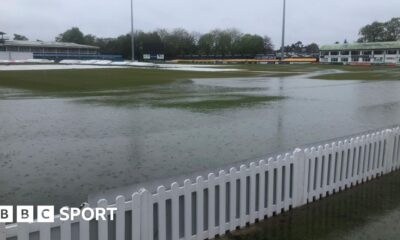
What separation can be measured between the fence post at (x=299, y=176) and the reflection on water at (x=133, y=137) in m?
1.67

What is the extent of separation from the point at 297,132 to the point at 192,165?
15.1ft

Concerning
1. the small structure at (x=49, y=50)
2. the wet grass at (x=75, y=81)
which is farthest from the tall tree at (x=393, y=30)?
the wet grass at (x=75, y=81)

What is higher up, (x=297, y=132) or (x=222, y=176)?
(x=222, y=176)

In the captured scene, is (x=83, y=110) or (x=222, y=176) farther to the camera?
(x=83, y=110)

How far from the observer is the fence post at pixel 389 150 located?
7508 mm

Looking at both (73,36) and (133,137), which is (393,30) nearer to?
(73,36)

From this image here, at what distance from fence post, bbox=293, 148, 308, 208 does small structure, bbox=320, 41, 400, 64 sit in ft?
370

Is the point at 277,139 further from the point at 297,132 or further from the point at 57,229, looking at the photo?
the point at 57,229

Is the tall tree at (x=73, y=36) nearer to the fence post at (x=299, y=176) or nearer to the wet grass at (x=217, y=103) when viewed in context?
the wet grass at (x=217, y=103)

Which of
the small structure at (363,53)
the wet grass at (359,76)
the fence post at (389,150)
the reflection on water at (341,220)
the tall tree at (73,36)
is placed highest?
the tall tree at (73,36)

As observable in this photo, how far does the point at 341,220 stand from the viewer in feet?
18.1

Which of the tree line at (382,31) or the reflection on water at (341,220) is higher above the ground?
the tree line at (382,31)

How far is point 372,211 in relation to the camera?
5852 millimetres

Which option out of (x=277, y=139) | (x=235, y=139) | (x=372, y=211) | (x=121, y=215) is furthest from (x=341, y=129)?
(x=121, y=215)
